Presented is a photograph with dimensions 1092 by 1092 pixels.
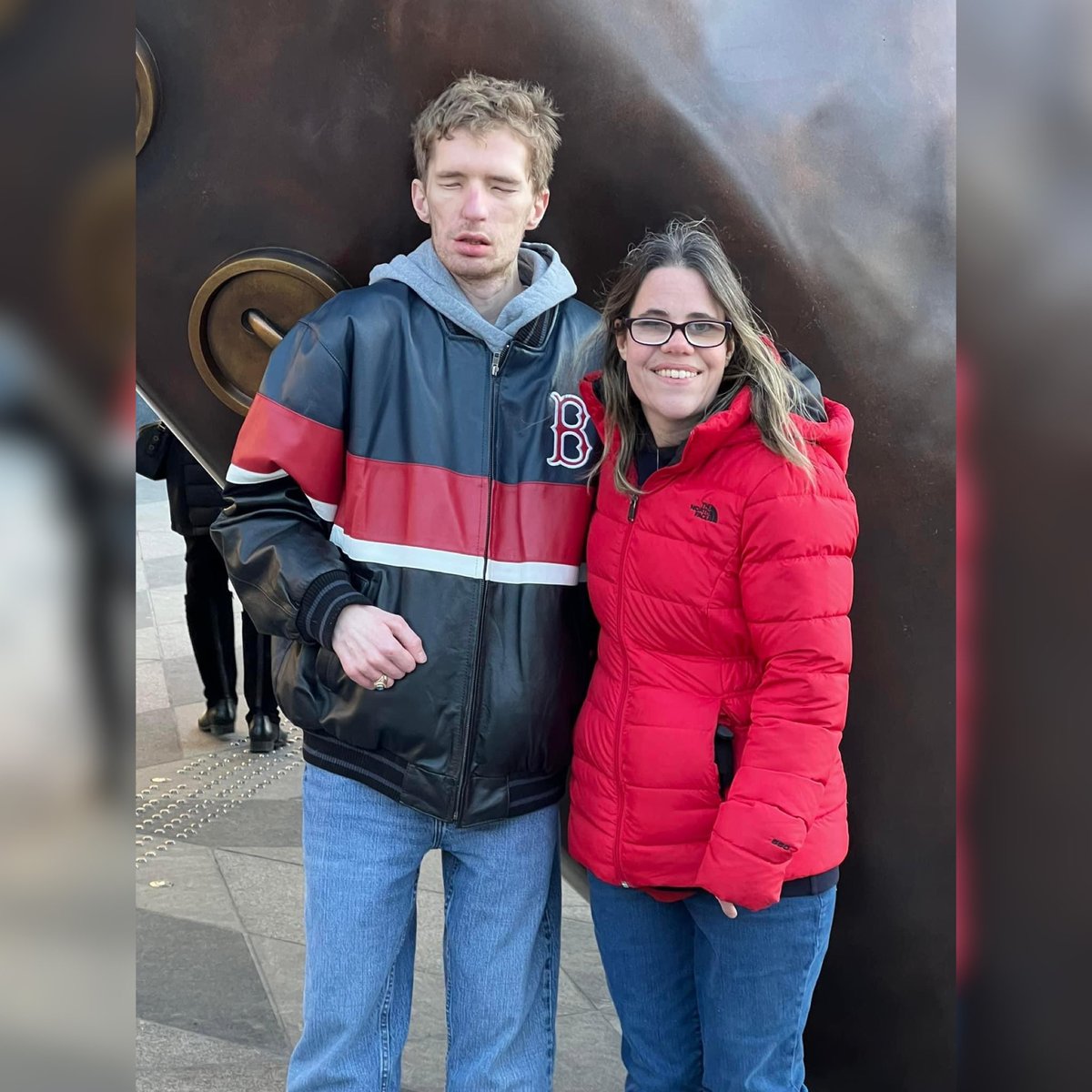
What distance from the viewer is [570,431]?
2188mm

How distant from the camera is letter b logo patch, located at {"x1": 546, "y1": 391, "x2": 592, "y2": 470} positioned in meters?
2.18

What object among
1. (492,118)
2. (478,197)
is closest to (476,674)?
(478,197)

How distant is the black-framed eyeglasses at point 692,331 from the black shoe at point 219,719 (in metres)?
4.48

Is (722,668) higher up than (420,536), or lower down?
lower down

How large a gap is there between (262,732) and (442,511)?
391 centimetres

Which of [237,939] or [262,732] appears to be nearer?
[237,939]

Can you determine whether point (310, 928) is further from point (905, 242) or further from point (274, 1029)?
point (905, 242)

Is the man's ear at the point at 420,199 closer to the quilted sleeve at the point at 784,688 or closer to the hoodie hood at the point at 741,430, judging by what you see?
the hoodie hood at the point at 741,430

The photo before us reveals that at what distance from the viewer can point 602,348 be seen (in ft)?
7.29
